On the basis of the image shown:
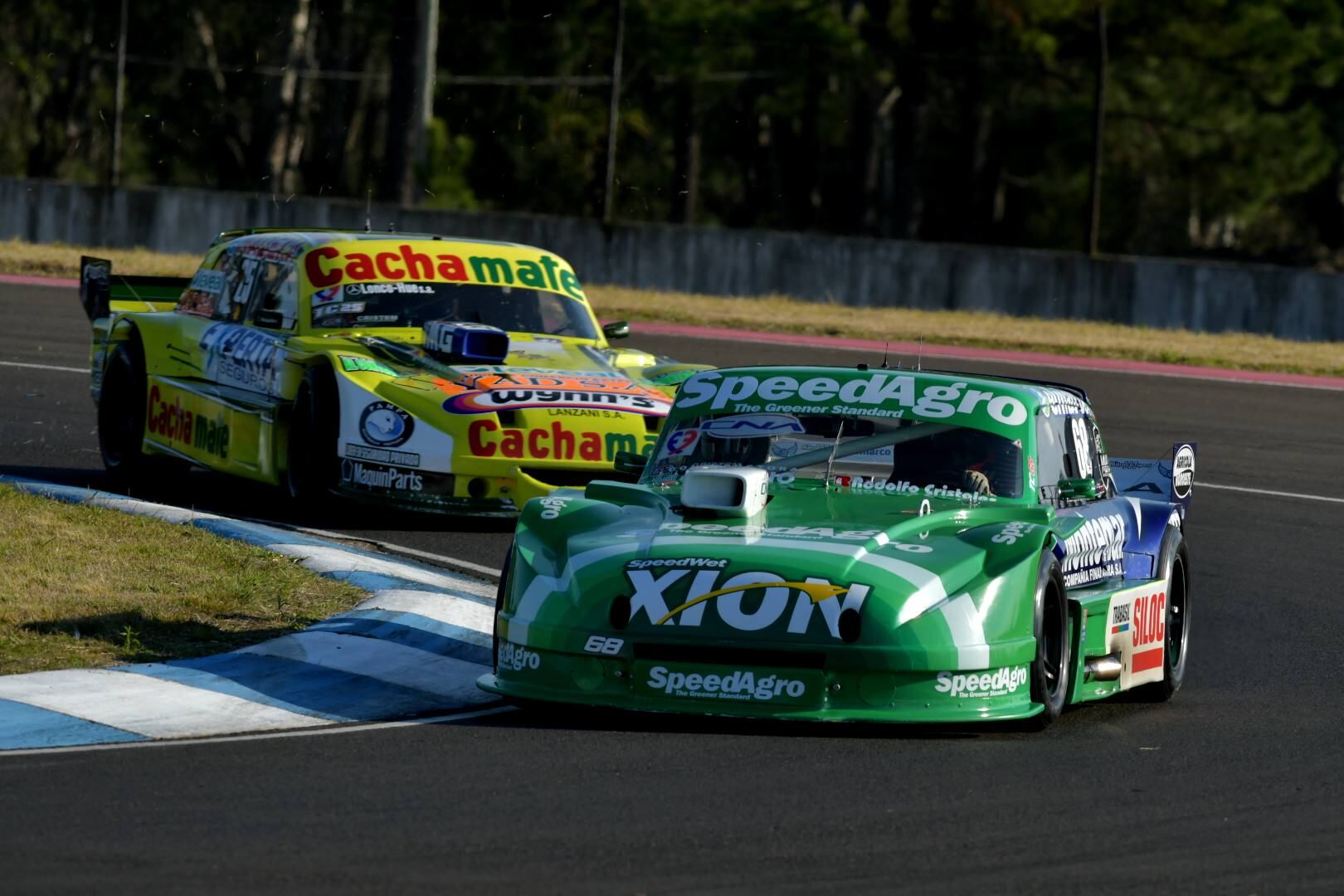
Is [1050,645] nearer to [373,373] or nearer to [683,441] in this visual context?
[683,441]

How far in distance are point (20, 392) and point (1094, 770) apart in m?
12.1

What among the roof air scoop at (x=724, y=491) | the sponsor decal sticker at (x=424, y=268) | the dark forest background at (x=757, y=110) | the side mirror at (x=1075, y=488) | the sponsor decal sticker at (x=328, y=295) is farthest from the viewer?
the dark forest background at (x=757, y=110)

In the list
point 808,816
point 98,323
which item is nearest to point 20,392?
point 98,323

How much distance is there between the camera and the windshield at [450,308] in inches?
509

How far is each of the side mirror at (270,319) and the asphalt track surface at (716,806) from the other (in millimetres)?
5801

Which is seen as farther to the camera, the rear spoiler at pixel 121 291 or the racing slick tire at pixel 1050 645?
the rear spoiler at pixel 121 291

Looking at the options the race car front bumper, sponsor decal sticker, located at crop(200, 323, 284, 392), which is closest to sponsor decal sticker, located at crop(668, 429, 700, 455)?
the race car front bumper

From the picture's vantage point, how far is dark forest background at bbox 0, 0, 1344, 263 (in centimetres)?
4322

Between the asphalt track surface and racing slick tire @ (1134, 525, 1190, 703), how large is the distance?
5.0 inches

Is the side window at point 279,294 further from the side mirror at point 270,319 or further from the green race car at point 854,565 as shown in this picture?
the green race car at point 854,565

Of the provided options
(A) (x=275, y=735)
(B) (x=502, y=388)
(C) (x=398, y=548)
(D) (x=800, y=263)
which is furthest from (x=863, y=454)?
(D) (x=800, y=263)

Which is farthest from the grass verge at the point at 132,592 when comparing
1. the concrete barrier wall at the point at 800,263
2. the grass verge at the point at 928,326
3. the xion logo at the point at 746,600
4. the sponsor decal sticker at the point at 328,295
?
the concrete barrier wall at the point at 800,263

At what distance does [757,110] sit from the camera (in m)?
44.3

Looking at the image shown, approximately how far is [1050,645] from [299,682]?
8.16 ft
